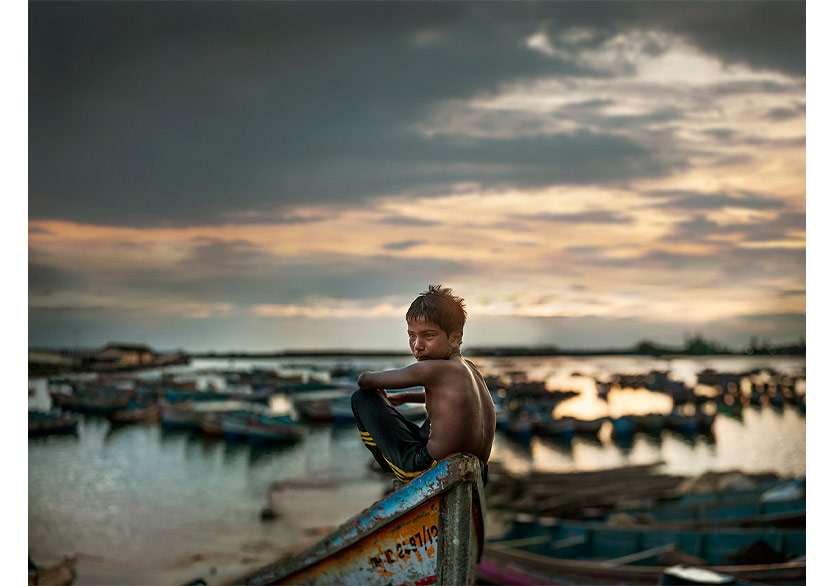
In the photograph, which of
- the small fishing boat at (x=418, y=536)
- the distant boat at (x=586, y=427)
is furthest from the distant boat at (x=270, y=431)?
the small fishing boat at (x=418, y=536)

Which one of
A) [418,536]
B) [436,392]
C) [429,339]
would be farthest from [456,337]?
[418,536]

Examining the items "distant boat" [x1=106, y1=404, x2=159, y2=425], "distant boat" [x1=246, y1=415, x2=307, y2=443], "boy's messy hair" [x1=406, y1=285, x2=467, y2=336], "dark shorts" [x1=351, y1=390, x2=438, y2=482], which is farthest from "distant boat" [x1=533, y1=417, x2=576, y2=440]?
"boy's messy hair" [x1=406, y1=285, x2=467, y2=336]

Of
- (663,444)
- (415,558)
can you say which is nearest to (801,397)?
(663,444)

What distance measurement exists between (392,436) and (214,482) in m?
22.4

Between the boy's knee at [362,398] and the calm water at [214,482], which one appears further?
the calm water at [214,482]

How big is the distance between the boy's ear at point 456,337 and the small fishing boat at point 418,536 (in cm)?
46

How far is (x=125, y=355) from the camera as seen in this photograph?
258 feet

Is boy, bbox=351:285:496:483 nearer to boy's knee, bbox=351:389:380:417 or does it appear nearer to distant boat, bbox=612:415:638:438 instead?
boy's knee, bbox=351:389:380:417

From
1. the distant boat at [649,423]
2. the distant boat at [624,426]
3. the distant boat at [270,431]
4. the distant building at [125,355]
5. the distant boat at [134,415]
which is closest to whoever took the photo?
the distant boat at [270,431]

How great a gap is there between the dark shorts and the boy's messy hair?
0.43 m

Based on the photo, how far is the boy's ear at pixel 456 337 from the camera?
292 cm

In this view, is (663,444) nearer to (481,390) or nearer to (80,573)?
(80,573)

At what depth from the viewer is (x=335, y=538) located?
325cm

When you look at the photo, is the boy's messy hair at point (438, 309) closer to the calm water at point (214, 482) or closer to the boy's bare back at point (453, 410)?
the boy's bare back at point (453, 410)
